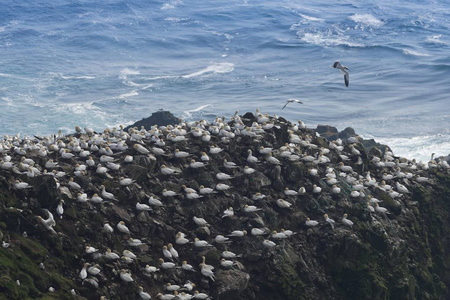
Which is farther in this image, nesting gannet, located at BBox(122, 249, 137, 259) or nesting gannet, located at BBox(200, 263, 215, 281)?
nesting gannet, located at BBox(200, 263, 215, 281)

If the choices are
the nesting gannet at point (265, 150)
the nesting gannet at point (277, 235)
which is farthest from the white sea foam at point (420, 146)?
the nesting gannet at point (277, 235)

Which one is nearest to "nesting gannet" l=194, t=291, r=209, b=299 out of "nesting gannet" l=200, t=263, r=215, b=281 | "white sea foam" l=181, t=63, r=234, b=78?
"nesting gannet" l=200, t=263, r=215, b=281

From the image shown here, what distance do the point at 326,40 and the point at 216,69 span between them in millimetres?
22373

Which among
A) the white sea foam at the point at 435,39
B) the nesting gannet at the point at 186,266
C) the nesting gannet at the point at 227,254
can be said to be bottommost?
the white sea foam at the point at 435,39

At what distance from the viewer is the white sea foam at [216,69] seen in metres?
90.6

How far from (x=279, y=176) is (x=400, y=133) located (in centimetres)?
3693

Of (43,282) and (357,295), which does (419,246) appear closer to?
(357,295)

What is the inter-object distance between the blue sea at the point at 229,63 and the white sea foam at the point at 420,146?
4.6 inches

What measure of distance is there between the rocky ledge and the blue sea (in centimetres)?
2715

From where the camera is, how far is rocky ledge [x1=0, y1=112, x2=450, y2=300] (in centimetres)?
2538

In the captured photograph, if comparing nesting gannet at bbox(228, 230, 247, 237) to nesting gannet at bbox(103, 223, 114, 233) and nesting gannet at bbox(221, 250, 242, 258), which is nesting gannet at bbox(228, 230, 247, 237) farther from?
nesting gannet at bbox(103, 223, 114, 233)

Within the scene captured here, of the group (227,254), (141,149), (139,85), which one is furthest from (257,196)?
(139,85)

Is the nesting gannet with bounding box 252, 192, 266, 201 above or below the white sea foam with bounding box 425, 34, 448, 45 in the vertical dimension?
above

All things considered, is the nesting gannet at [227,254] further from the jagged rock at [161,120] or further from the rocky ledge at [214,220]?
the jagged rock at [161,120]
